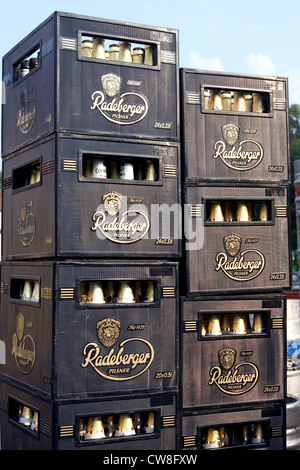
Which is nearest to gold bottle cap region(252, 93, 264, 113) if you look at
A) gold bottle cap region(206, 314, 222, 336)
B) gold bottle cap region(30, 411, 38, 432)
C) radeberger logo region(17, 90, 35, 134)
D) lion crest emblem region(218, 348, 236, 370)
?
gold bottle cap region(206, 314, 222, 336)

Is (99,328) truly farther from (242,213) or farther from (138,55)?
(138,55)

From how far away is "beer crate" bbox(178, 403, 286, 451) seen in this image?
21.2 ft

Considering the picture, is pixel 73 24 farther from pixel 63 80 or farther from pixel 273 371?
pixel 273 371

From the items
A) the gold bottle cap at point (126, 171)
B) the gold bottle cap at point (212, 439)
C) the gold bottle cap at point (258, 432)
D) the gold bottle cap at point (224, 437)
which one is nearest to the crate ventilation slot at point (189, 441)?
the gold bottle cap at point (212, 439)

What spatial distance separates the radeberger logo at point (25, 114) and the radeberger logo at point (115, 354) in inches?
83.9

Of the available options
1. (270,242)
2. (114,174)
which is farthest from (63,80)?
(270,242)

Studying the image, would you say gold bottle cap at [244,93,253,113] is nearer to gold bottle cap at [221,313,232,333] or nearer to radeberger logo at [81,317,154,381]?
gold bottle cap at [221,313,232,333]

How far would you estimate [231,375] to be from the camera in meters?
6.64

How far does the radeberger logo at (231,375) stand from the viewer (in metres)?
6.59

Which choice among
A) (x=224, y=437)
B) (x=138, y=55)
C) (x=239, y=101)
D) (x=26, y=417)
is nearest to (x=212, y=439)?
(x=224, y=437)

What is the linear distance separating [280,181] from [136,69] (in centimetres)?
192

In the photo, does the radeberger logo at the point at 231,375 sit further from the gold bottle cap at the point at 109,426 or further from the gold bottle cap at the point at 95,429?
the gold bottle cap at the point at 95,429

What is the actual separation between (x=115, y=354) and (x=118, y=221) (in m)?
1.22

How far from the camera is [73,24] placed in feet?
20.0
